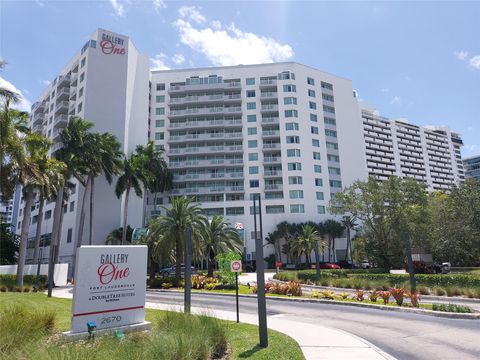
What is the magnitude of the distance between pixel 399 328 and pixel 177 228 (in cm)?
2441

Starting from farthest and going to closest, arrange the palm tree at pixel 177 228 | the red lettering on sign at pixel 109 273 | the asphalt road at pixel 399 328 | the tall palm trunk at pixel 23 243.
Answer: the palm tree at pixel 177 228
the tall palm trunk at pixel 23 243
the red lettering on sign at pixel 109 273
the asphalt road at pixel 399 328

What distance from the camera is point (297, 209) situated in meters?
73.9

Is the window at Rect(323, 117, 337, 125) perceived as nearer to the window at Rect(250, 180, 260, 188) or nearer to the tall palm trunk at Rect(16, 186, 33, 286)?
the window at Rect(250, 180, 260, 188)

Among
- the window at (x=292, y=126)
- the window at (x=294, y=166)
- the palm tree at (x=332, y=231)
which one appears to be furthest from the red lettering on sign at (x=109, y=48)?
the palm tree at (x=332, y=231)

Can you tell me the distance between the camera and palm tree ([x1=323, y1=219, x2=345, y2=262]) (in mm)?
71188

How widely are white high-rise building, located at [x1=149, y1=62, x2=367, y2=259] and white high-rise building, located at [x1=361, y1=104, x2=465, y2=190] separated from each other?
175ft

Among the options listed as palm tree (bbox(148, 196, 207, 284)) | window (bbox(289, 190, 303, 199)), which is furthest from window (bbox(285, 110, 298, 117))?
palm tree (bbox(148, 196, 207, 284))

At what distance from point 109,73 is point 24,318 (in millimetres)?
66543

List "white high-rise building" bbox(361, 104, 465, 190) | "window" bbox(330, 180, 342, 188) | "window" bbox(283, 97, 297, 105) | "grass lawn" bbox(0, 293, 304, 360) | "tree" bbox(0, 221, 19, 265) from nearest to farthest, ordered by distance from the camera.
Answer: "grass lawn" bbox(0, 293, 304, 360), "tree" bbox(0, 221, 19, 265), "window" bbox(330, 180, 342, 188), "window" bbox(283, 97, 297, 105), "white high-rise building" bbox(361, 104, 465, 190)

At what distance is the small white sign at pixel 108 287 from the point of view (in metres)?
10.1

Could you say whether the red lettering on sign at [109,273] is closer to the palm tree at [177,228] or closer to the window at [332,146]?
the palm tree at [177,228]

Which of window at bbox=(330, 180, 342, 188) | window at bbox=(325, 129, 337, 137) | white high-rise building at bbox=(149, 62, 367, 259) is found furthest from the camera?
window at bbox=(325, 129, 337, 137)

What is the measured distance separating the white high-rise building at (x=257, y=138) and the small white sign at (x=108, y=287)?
6107cm

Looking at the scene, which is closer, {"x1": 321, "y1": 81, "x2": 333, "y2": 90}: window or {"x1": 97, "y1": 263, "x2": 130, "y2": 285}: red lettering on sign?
{"x1": 97, "y1": 263, "x2": 130, "y2": 285}: red lettering on sign
